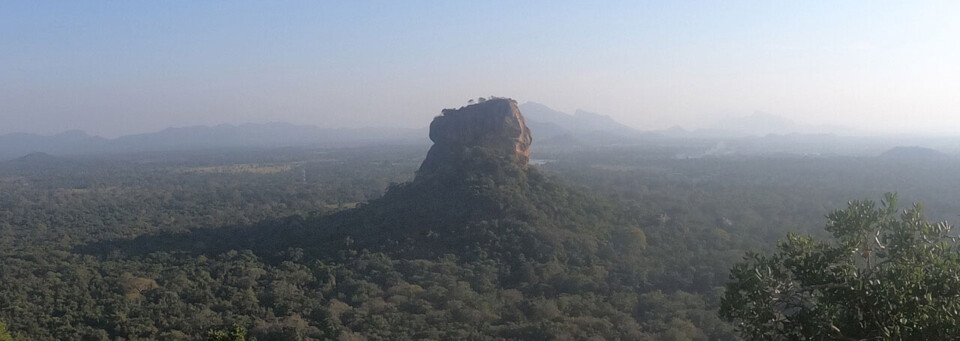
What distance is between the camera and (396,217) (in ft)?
97.3

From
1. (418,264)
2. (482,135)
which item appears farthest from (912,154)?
(418,264)

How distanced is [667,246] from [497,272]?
9415 mm

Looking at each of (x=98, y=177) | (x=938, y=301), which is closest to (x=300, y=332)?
(x=938, y=301)

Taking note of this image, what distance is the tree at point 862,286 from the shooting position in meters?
5.81

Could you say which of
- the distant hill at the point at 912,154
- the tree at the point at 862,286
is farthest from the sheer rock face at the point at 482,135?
the distant hill at the point at 912,154

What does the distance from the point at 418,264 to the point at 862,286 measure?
62.4 ft

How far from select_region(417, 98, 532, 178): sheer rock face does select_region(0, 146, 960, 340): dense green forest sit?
2.28 m

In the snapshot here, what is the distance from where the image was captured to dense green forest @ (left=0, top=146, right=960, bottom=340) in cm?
1811

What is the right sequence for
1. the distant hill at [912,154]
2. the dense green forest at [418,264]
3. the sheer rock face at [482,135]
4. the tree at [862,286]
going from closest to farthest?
the tree at [862,286] → the dense green forest at [418,264] → the sheer rock face at [482,135] → the distant hill at [912,154]

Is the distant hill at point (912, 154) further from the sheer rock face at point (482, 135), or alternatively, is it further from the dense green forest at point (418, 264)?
the sheer rock face at point (482, 135)

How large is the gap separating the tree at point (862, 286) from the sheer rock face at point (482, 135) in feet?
89.1

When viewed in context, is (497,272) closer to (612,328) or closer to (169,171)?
(612,328)

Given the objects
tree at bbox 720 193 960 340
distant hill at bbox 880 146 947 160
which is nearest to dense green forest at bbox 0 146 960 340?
tree at bbox 720 193 960 340

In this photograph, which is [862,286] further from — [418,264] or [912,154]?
[912,154]
